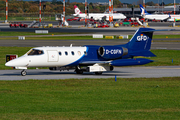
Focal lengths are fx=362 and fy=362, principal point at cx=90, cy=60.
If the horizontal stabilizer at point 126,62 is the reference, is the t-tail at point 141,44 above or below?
above

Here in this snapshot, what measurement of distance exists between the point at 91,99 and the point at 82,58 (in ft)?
44.3

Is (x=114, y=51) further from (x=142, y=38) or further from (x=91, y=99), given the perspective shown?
(x=91, y=99)

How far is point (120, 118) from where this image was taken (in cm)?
1644

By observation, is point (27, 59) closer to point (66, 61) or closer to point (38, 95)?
point (66, 61)

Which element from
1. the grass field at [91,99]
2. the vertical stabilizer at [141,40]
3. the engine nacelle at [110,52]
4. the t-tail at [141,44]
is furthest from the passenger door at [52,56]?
the vertical stabilizer at [141,40]

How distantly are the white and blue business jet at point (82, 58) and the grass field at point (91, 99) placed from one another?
3.77 metres

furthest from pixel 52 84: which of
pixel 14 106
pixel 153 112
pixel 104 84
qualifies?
pixel 153 112

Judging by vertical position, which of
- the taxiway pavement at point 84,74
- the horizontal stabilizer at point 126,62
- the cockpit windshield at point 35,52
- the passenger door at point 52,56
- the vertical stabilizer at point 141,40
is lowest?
the taxiway pavement at point 84,74

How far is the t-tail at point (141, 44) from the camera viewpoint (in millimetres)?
36891

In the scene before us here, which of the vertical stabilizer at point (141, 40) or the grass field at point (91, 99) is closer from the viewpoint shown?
the grass field at point (91, 99)

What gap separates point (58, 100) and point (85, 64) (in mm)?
13800

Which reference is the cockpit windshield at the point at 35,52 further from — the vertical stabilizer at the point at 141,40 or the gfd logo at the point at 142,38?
the gfd logo at the point at 142,38

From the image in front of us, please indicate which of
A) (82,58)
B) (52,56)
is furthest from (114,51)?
(52,56)

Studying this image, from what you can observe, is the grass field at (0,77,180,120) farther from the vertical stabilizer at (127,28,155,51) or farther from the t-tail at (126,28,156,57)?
the vertical stabilizer at (127,28,155,51)
